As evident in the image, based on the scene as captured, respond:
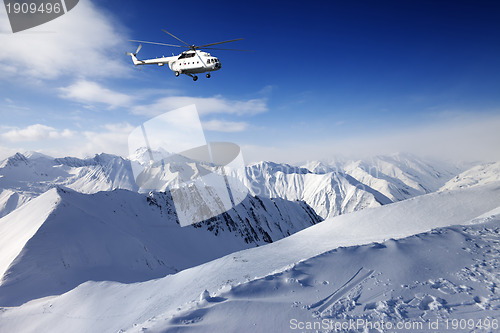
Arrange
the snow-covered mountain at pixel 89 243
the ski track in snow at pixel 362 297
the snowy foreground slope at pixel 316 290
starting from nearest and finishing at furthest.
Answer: the ski track in snow at pixel 362 297 → the snowy foreground slope at pixel 316 290 → the snow-covered mountain at pixel 89 243

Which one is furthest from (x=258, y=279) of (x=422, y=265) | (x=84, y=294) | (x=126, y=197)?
(x=126, y=197)

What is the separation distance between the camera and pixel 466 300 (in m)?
9.00

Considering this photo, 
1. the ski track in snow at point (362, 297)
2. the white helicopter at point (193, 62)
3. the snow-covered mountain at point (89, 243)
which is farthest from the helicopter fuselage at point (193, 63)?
the snow-covered mountain at point (89, 243)

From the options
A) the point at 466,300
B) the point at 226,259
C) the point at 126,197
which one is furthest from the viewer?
the point at 126,197

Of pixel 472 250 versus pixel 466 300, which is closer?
pixel 466 300

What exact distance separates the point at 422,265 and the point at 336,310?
5.19 meters

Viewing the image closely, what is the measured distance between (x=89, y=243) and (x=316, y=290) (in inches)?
1985

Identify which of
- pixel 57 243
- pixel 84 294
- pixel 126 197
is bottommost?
pixel 84 294

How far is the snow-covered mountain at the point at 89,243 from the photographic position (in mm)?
35000

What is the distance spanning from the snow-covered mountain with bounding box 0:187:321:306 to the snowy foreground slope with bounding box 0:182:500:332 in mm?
18496

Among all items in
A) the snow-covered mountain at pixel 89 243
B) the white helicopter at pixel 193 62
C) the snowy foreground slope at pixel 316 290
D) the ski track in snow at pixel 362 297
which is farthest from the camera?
the snow-covered mountain at pixel 89 243

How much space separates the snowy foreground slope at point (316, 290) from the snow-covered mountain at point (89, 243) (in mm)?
18496

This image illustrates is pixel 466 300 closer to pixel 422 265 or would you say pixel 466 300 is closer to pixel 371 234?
pixel 422 265

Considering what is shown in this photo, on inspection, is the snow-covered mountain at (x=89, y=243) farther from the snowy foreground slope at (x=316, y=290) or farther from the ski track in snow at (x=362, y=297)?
the ski track in snow at (x=362, y=297)
